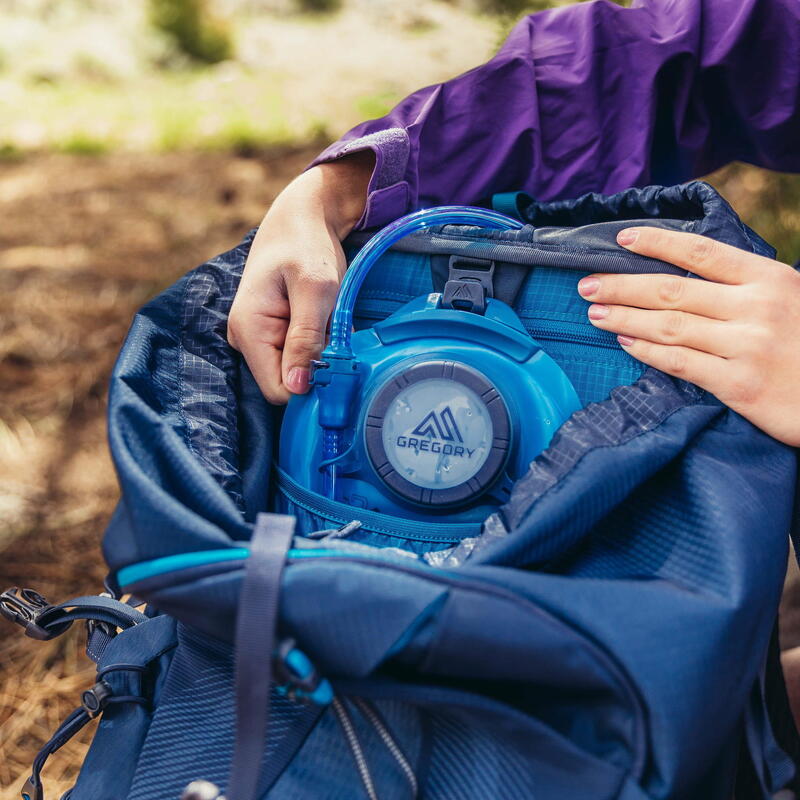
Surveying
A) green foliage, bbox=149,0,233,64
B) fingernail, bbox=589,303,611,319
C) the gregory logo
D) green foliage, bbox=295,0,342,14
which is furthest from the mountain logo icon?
green foliage, bbox=295,0,342,14

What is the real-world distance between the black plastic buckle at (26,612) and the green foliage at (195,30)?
5412mm

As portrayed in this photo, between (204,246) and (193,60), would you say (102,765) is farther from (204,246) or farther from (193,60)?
(193,60)

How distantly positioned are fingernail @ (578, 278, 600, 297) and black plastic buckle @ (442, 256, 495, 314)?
0.37ft

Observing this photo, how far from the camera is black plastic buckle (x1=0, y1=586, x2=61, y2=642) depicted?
98 centimetres

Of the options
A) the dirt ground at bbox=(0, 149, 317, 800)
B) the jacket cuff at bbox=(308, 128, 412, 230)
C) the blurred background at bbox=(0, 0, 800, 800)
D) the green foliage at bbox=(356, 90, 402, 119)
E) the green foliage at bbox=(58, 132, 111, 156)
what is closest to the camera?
the jacket cuff at bbox=(308, 128, 412, 230)

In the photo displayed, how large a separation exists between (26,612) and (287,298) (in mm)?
496

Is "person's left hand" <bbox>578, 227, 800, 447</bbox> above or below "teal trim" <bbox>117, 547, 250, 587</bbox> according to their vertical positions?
above

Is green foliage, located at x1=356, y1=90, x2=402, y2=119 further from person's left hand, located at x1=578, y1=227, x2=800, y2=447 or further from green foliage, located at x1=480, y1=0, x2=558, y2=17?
person's left hand, located at x1=578, y1=227, x2=800, y2=447

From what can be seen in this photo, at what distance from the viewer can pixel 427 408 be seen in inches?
38.3

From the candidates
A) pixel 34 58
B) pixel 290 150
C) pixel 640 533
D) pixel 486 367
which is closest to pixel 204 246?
pixel 290 150

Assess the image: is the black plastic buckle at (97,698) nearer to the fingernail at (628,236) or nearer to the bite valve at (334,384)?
the bite valve at (334,384)

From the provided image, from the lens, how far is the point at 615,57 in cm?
124

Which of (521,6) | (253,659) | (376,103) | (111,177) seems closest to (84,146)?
(111,177)

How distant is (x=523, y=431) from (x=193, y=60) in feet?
18.2
